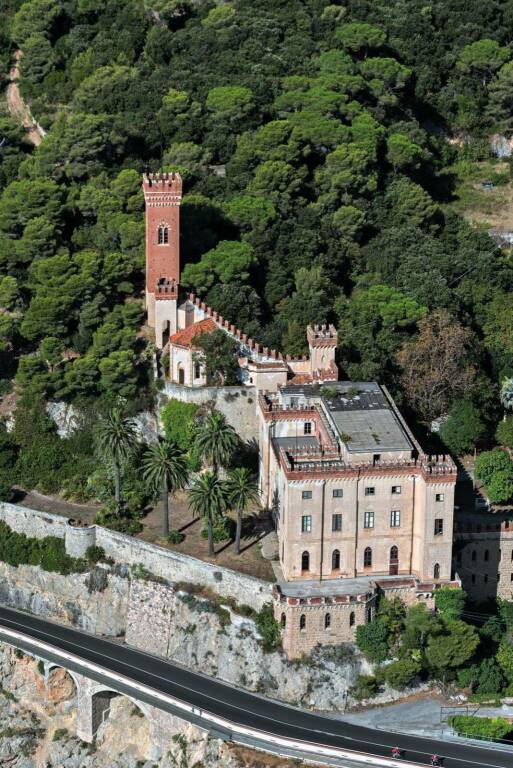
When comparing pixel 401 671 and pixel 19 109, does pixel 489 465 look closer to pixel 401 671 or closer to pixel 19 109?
pixel 401 671

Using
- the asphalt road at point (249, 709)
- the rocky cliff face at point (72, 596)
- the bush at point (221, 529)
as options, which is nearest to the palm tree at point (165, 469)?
the bush at point (221, 529)

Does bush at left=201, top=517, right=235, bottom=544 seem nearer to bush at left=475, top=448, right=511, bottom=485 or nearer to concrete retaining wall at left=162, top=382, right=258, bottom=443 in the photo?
concrete retaining wall at left=162, top=382, right=258, bottom=443

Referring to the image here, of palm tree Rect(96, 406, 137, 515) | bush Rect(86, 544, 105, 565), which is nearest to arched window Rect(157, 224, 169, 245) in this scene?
palm tree Rect(96, 406, 137, 515)

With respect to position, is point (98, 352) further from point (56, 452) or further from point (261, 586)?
point (261, 586)

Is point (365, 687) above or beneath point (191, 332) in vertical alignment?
beneath

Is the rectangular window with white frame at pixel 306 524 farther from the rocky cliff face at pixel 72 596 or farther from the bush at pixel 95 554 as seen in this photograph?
the bush at pixel 95 554

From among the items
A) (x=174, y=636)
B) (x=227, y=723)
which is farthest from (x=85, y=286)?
(x=227, y=723)

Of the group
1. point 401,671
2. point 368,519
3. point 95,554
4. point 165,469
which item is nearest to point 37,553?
point 95,554

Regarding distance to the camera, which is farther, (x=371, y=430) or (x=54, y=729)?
(x=54, y=729)
